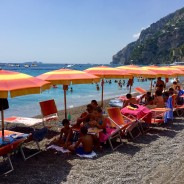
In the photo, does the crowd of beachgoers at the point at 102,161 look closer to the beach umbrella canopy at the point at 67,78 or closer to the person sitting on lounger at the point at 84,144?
the person sitting on lounger at the point at 84,144

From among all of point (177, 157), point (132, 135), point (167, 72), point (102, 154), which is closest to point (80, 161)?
point (102, 154)

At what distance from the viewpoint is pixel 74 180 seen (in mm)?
5816

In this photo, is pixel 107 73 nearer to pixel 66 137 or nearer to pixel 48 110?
pixel 48 110

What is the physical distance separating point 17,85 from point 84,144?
2.34 metres

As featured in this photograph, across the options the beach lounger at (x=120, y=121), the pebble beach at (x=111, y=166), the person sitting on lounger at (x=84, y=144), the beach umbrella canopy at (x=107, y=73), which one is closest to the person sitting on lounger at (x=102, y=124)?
the beach lounger at (x=120, y=121)

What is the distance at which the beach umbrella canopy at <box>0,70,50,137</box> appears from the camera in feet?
18.0

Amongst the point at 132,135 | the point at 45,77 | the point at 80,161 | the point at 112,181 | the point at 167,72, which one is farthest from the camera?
the point at 167,72

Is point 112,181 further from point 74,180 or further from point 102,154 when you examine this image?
point 102,154

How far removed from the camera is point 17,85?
5812 millimetres

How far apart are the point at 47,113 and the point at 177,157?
4.73 metres

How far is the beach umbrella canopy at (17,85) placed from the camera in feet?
18.0

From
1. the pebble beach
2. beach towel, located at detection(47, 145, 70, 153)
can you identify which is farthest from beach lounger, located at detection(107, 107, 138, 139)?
beach towel, located at detection(47, 145, 70, 153)

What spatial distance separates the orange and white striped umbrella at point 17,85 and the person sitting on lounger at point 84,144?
5.24 ft

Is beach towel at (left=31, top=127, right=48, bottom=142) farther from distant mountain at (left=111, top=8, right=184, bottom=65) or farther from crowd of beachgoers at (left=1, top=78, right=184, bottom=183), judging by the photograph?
distant mountain at (left=111, top=8, right=184, bottom=65)
